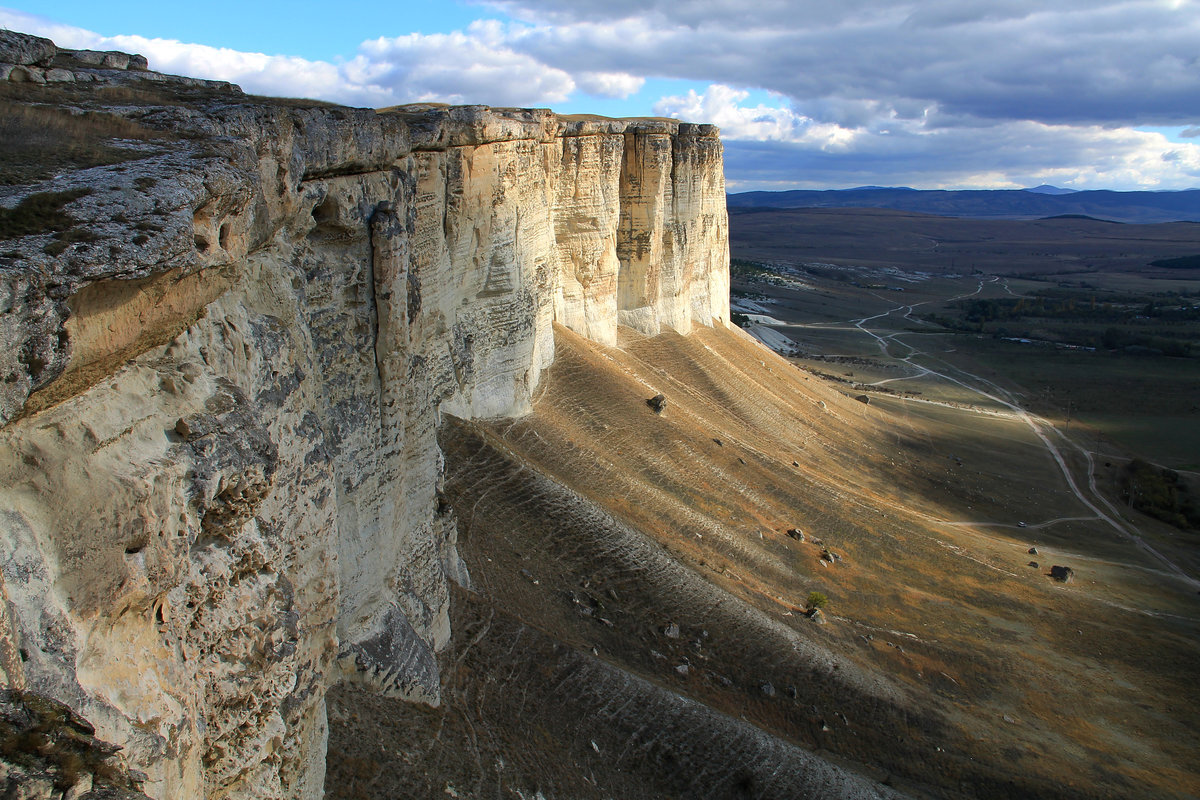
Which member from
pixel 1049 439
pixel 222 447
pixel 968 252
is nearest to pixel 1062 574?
pixel 1049 439

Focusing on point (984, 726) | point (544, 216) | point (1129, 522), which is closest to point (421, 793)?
point (984, 726)

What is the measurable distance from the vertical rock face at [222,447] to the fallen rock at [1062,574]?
2115 centimetres

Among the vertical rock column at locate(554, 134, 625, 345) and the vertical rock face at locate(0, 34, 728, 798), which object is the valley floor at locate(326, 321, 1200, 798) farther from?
the vertical rock column at locate(554, 134, 625, 345)

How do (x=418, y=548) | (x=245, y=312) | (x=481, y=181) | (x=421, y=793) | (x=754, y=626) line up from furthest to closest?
(x=481, y=181) → (x=754, y=626) → (x=418, y=548) → (x=421, y=793) → (x=245, y=312)

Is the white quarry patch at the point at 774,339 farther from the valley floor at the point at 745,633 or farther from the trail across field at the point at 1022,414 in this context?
the valley floor at the point at 745,633

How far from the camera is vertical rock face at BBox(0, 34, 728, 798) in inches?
174

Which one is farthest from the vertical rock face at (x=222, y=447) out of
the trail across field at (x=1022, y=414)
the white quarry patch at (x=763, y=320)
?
→ the white quarry patch at (x=763, y=320)

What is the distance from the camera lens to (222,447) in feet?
17.9

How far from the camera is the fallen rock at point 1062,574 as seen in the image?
25.7m

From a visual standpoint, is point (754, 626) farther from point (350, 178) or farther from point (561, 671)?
point (350, 178)

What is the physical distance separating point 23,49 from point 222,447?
6050mm

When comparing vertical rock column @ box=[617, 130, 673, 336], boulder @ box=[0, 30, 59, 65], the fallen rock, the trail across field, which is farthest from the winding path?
boulder @ box=[0, 30, 59, 65]

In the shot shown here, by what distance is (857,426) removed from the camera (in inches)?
1470

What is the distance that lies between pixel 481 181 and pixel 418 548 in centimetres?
1045
